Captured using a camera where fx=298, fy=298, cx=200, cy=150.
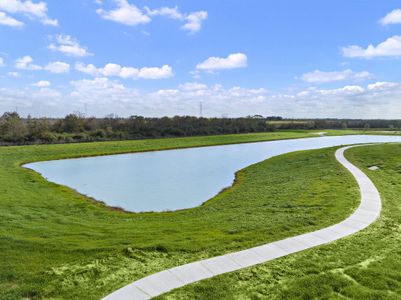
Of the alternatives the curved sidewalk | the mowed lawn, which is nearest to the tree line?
the mowed lawn

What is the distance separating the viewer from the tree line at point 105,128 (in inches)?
1770

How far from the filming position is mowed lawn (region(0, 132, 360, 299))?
5.33 meters

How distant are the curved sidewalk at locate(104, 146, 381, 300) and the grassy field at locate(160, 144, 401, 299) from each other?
0.22 m

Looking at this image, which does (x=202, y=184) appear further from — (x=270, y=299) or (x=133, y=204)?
(x=270, y=299)

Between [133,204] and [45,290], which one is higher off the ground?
[45,290]

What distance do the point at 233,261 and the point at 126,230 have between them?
12.9 ft

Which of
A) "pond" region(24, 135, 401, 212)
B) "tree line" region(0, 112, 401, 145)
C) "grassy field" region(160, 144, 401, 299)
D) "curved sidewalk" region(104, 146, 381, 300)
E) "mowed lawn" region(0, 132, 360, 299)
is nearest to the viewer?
"grassy field" region(160, 144, 401, 299)

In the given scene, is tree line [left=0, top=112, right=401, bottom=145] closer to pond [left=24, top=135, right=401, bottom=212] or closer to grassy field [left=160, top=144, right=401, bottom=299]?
pond [left=24, top=135, right=401, bottom=212]

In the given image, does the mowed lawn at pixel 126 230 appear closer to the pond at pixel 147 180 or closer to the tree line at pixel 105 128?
the pond at pixel 147 180

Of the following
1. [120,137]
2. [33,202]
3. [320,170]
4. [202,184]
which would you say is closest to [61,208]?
[33,202]

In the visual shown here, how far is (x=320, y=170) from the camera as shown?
1895 cm

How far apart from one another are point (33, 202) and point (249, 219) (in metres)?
10.2

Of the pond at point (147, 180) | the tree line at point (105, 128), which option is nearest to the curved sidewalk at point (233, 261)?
the pond at point (147, 180)

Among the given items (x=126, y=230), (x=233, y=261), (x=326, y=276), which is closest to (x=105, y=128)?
(x=126, y=230)
